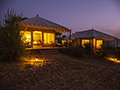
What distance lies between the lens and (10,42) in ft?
12.4

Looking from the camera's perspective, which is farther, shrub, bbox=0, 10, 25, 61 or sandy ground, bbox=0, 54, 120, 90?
shrub, bbox=0, 10, 25, 61

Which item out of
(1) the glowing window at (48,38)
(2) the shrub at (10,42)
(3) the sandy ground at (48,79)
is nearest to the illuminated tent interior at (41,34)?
(1) the glowing window at (48,38)

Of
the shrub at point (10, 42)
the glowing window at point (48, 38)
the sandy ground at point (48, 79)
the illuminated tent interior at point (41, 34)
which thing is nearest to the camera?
the sandy ground at point (48, 79)

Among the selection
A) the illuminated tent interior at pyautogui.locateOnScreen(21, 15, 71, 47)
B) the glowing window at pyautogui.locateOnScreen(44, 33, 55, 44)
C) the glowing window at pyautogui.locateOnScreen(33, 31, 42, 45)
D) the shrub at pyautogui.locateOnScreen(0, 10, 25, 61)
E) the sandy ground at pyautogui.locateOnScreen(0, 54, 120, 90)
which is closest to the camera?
the sandy ground at pyautogui.locateOnScreen(0, 54, 120, 90)

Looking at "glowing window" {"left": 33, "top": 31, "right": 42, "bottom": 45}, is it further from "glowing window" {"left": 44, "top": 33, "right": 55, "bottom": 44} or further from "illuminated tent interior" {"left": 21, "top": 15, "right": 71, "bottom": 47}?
"glowing window" {"left": 44, "top": 33, "right": 55, "bottom": 44}

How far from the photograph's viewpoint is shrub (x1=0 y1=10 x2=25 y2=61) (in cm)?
370

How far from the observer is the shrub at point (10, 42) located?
3.70m

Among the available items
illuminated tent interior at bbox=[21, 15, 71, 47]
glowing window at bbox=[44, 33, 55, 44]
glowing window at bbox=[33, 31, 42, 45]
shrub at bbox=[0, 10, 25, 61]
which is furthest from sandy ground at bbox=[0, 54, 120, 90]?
glowing window at bbox=[44, 33, 55, 44]

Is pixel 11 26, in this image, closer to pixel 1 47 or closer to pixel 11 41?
pixel 11 41

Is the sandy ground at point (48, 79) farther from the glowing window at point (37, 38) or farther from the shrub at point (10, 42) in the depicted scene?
the glowing window at point (37, 38)

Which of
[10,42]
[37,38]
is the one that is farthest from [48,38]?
[10,42]

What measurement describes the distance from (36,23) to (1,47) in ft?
14.8

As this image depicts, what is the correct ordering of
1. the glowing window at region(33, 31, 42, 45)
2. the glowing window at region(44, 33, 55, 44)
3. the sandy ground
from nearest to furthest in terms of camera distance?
1. the sandy ground
2. the glowing window at region(33, 31, 42, 45)
3. the glowing window at region(44, 33, 55, 44)

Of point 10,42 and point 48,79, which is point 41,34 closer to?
point 10,42
